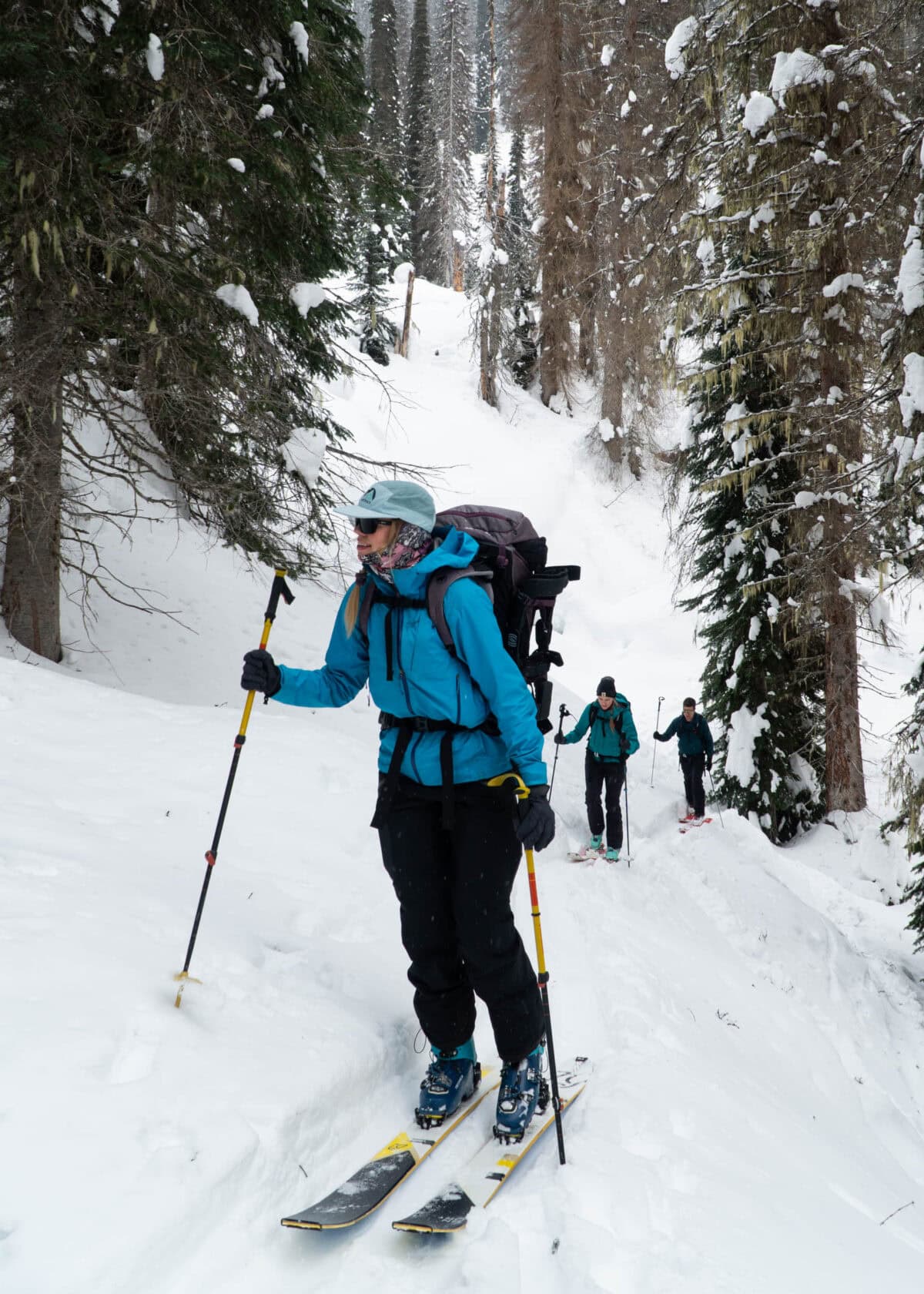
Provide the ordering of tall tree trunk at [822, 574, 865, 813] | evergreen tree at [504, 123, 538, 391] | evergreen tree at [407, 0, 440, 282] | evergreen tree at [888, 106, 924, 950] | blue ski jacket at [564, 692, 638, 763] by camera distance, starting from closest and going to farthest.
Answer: evergreen tree at [888, 106, 924, 950], blue ski jacket at [564, 692, 638, 763], tall tree trunk at [822, 574, 865, 813], evergreen tree at [504, 123, 538, 391], evergreen tree at [407, 0, 440, 282]

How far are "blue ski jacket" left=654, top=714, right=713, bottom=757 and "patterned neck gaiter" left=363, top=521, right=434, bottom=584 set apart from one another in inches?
397

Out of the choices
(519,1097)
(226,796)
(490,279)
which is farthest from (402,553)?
(490,279)

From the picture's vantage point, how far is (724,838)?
11086 millimetres

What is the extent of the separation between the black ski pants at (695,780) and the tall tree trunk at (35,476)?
346 inches

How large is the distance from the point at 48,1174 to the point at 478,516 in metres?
2.83

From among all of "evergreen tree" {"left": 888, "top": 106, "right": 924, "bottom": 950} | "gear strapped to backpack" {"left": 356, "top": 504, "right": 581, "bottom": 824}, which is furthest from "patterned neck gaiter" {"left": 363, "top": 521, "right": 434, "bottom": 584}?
"evergreen tree" {"left": 888, "top": 106, "right": 924, "bottom": 950}

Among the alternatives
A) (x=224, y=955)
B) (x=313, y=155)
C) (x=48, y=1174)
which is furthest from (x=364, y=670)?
(x=313, y=155)

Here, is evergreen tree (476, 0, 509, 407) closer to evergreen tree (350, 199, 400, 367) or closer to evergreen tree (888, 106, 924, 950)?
evergreen tree (350, 199, 400, 367)

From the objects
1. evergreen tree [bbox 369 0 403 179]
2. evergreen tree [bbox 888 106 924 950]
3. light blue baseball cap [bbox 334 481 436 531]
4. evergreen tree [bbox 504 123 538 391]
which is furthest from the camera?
evergreen tree [bbox 369 0 403 179]

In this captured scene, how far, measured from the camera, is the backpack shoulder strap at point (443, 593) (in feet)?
10.9

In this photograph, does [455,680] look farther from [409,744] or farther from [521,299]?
[521,299]

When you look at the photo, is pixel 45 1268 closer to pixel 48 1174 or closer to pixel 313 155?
pixel 48 1174

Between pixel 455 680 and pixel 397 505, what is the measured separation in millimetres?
735

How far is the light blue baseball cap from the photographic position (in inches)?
132
